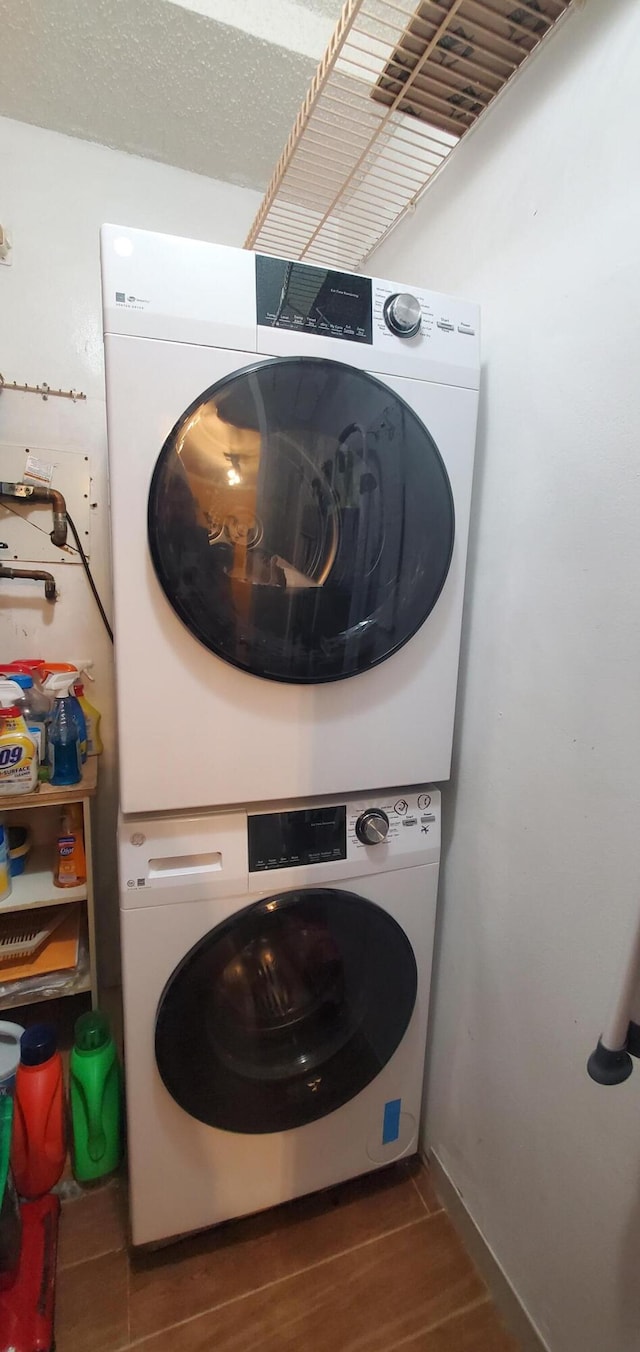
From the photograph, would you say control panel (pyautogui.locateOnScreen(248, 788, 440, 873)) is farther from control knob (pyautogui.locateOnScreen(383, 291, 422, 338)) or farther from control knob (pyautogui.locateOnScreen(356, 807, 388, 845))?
control knob (pyautogui.locateOnScreen(383, 291, 422, 338))

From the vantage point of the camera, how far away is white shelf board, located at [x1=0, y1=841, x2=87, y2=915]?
3.92 feet

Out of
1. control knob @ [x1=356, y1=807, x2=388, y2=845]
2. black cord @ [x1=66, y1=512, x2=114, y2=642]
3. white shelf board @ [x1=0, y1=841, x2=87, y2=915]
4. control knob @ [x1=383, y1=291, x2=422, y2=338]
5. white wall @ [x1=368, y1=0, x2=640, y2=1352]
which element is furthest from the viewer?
black cord @ [x1=66, y1=512, x2=114, y2=642]

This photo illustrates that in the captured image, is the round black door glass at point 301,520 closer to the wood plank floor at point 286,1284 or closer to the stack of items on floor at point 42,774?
the stack of items on floor at point 42,774

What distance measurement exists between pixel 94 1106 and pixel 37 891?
0.44m

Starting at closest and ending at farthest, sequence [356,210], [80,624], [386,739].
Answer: [386,739], [356,210], [80,624]

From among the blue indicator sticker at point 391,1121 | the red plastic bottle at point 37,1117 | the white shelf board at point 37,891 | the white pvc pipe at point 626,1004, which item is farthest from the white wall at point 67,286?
the white pvc pipe at point 626,1004

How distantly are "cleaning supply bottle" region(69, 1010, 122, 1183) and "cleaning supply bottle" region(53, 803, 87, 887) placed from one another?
313mm

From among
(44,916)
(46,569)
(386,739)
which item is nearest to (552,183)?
(386,739)

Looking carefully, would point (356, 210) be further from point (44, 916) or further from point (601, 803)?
point (44, 916)

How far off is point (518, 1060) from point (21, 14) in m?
2.10

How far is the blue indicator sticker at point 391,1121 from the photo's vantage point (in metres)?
1.10

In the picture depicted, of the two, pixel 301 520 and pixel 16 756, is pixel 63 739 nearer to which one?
pixel 16 756

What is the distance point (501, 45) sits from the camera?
2.80 feet

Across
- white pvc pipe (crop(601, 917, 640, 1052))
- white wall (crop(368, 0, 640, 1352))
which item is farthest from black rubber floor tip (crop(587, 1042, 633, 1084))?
white wall (crop(368, 0, 640, 1352))
